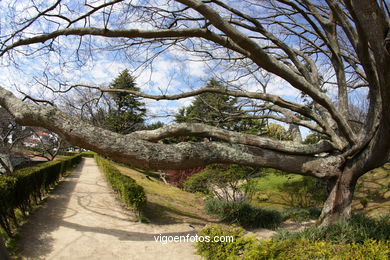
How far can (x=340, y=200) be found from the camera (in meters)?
5.04

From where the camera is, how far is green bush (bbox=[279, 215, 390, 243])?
4199 millimetres

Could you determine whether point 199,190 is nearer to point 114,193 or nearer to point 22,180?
point 114,193

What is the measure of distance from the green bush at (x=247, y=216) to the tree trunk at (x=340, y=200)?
8.41ft

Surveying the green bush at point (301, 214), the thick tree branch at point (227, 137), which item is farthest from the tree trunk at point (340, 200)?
the green bush at point (301, 214)

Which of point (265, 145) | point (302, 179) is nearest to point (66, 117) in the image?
point (265, 145)

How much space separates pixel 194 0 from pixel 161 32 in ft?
2.84

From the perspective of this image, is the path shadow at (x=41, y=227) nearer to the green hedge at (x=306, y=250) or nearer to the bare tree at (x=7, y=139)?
the bare tree at (x=7, y=139)

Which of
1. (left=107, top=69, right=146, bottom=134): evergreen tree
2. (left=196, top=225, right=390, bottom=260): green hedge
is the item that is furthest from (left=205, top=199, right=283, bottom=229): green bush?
(left=107, top=69, right=146, bottom=134): evergreen tree

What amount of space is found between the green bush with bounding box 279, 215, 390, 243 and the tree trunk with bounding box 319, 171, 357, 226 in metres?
0.24

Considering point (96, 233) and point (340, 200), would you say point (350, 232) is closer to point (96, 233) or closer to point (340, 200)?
point (340, 200)

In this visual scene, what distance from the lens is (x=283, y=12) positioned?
6371mm

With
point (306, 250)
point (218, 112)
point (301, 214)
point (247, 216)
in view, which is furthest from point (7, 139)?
point (301, 214)

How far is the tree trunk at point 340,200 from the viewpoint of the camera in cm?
486

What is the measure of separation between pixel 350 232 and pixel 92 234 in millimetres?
5559
